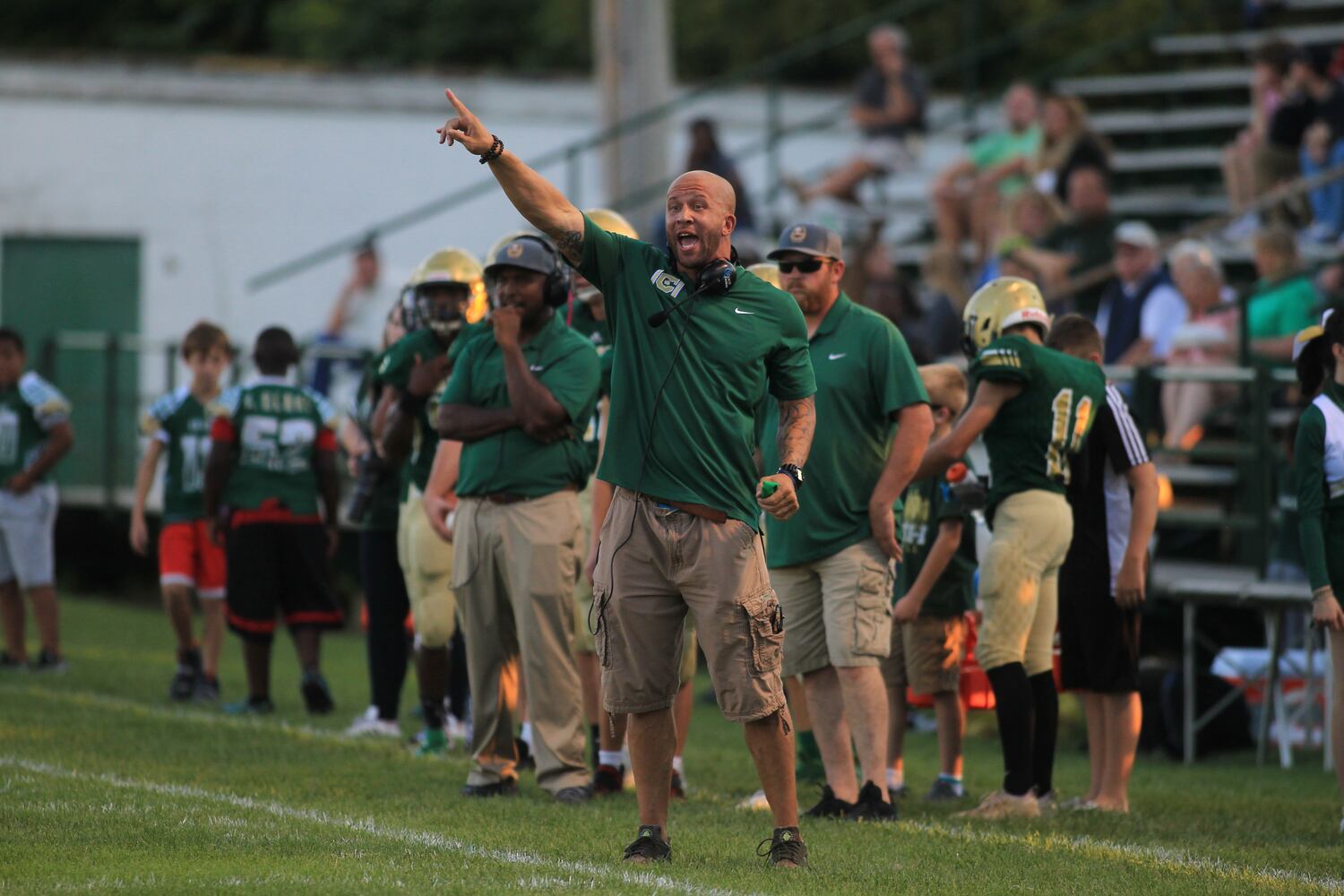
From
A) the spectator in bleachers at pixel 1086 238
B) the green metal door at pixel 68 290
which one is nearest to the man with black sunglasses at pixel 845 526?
the spectator in bleachers at pixel 1086 238

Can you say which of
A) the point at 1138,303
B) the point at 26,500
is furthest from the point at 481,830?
the point at 1138,303

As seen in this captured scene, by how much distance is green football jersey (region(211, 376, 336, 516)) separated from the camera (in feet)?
37.8

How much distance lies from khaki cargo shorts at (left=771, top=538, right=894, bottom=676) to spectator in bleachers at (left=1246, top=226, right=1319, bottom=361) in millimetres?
5969

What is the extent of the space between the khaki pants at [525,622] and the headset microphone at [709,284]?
1.88 meters

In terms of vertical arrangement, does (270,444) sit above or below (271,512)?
above

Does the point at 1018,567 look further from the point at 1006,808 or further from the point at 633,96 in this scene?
the point at 633,96

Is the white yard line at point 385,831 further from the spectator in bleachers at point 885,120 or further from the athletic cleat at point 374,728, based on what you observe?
the spectator in bleachers at point 885,120

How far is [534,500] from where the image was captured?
27.7 ft

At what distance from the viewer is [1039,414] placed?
851 cm

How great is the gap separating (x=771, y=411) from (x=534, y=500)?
3.44 ft

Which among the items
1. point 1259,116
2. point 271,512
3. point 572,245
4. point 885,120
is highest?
point 885,120

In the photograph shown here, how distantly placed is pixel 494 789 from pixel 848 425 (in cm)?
209

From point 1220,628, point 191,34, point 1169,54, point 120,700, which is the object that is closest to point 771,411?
point 120,700

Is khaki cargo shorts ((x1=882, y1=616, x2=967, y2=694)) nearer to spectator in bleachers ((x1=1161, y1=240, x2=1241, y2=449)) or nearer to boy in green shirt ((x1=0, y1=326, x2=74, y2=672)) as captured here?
spectator in bleachers ((x1=1161, y1=240, x2=1241, y2=449))
